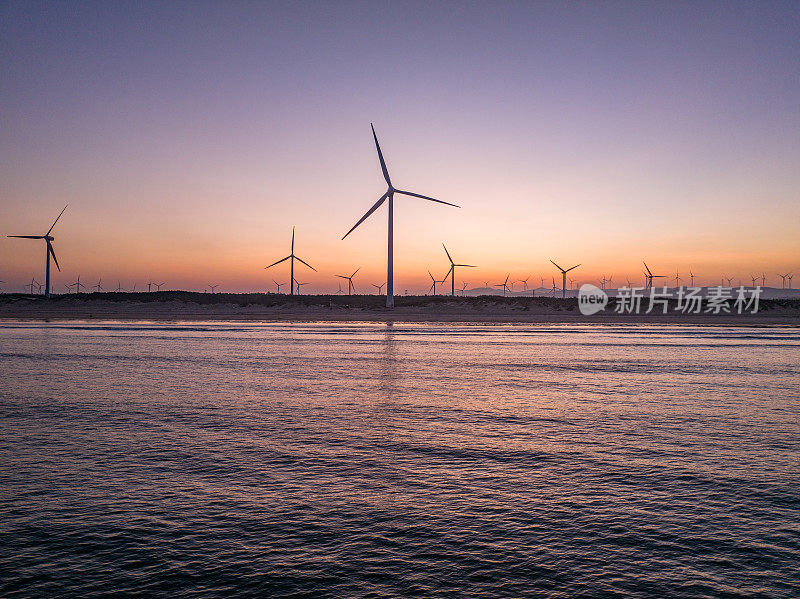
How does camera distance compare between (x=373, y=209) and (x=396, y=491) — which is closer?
(x=396, y=491)

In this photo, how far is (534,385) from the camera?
1792cm

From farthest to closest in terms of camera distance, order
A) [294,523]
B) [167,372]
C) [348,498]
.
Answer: [167,372] < [348,498] < [294,523]

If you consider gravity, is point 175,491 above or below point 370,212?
below

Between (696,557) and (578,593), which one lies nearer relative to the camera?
(578,593)

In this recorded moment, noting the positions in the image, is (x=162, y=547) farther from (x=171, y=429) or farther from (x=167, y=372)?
(x=167, y=372)

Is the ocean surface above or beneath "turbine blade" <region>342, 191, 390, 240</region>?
beneath

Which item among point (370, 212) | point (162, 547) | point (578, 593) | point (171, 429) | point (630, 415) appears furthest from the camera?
point (370, 212)

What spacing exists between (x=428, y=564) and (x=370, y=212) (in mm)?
83093

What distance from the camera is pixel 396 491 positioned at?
7.56 metres

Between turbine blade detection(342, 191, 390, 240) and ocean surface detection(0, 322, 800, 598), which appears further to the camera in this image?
turbine blade detection(342, 191, 390, 240)

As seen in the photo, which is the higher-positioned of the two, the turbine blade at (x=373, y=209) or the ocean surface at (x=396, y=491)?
the turbine blade at (x=373, y=209)

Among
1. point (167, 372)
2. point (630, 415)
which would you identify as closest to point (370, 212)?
point (167, 372)

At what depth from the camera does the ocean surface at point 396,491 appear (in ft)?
17.2

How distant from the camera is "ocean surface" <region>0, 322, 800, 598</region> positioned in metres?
5.24
